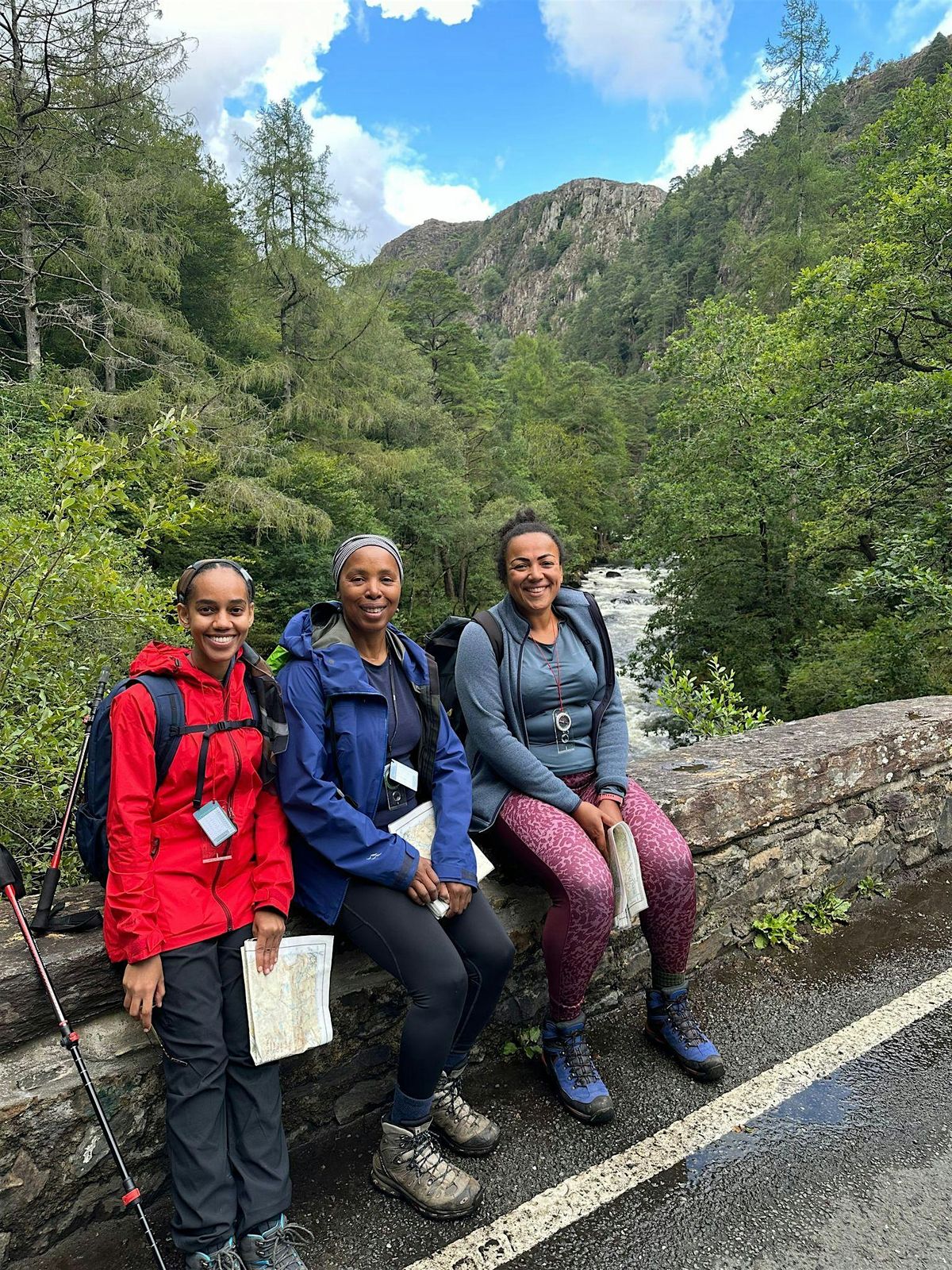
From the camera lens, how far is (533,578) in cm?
283

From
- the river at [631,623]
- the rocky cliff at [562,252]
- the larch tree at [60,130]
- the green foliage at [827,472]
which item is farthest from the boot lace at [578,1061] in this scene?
the rocky cliff at [562,252]

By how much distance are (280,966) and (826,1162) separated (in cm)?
177

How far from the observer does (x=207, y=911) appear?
1.98 m

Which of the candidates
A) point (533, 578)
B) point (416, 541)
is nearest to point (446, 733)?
point (533, 578)

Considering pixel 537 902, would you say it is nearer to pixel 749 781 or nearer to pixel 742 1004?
pixel 742 1004

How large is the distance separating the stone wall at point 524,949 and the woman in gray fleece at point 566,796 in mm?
271

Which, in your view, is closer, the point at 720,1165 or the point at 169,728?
the point at 169,728

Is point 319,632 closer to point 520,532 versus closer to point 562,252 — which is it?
point 520,532

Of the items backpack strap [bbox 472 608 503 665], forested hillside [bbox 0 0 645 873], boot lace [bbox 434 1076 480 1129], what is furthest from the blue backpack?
forested hillside [bbox 0 0 645 873]

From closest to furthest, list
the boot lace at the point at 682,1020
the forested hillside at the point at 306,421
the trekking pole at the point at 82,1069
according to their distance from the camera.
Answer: the trekking pole at the point at 82,1069 < the boot lace at the point at 682,1020 < the forested hillside at the point at 306,421

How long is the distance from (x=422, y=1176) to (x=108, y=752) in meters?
1.52

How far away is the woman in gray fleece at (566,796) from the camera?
7.93 feet

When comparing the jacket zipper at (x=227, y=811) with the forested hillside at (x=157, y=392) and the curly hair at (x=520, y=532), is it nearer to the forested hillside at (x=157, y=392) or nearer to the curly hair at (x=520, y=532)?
the curly hair at (x=520, y=532)

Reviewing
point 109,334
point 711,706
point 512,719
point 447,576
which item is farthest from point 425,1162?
point 447,576
